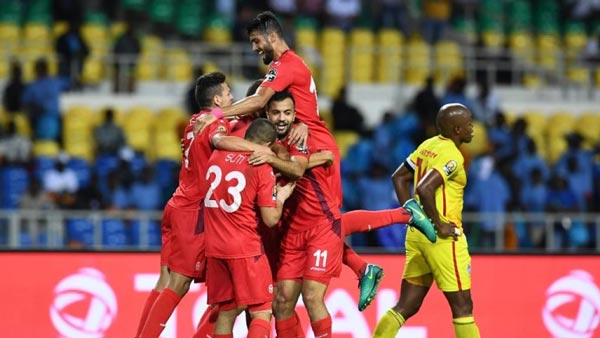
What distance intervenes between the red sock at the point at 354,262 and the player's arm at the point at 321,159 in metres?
0.86

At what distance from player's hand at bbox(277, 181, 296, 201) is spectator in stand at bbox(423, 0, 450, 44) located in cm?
1055

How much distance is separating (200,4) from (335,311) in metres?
9.59

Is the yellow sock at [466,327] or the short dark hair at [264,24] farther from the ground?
the short dark hair at [264,24]

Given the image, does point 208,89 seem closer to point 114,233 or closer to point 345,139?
point 114,233

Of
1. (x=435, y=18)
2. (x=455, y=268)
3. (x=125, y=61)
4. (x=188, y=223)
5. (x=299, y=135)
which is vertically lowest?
(x=455, y=268)

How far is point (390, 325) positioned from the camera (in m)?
9.49

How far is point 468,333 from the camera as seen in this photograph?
9.24 meters

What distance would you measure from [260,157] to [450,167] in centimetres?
143

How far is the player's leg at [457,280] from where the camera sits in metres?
9.24

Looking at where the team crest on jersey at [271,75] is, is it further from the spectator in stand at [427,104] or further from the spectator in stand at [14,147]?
the spectator in stand at [427,104]

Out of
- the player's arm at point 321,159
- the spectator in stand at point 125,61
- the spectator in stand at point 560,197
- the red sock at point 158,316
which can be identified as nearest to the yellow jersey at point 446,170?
the player's arm at point 321,159

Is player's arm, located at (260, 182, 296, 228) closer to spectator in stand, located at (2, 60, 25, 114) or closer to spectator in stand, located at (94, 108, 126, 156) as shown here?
spectator in stand, located at (94, 108, 126, 156)

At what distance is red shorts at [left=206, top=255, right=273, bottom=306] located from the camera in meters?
8.75

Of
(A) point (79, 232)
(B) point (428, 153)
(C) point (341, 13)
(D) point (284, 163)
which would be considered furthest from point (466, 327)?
(C) point (341, 13)
